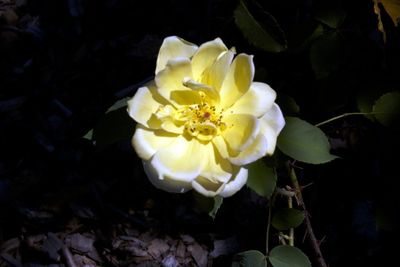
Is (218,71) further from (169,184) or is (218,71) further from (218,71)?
(169,184)

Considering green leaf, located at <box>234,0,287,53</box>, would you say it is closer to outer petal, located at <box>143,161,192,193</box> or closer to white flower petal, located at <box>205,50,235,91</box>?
white flower petal, located at <box>205,50,235,91</box>

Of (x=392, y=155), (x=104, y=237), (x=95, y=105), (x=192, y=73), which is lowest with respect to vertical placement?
(x=104, y=237)

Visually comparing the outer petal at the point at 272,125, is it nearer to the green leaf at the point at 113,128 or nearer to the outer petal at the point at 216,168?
the outer petal at the point at 216,168

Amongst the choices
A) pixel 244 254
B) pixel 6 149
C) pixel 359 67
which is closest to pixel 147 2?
pixel 6 149

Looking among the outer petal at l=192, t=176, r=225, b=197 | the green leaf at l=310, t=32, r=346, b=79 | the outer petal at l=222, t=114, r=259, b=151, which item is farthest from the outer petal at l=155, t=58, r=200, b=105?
the green leaf at l=310, t=32, r=346, b=79

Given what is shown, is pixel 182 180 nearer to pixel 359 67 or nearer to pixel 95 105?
pixel 359 67
